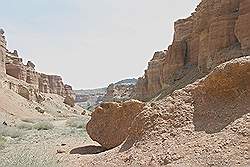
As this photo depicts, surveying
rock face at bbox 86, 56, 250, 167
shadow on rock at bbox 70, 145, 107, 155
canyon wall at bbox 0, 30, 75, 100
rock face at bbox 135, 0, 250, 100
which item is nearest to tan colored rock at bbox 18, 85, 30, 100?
canyon wall at bbox 0, 30, 75, 100

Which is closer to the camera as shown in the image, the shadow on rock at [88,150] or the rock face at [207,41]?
the shadow on rock at [88,150]

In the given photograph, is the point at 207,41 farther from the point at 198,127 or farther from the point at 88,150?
the point at 198,127

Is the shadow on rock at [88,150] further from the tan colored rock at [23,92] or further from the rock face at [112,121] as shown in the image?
the tan colored rock at [23,92]

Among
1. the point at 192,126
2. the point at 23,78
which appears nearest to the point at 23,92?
the point at 23,78

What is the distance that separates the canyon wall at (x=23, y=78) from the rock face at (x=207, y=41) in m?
26.4

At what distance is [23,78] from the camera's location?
61062 mm

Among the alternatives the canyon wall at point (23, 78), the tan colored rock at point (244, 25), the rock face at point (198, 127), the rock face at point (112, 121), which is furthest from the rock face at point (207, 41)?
the canyon wall at point (23, 78)

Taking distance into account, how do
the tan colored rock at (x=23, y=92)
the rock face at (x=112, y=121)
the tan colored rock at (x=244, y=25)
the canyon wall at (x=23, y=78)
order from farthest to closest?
1. the tan colored rock at (x=23, y=92)
2. the canyon wall at (x=23, y=78)
3. the tan colored rock at (x=244, y=25)
4. the rock face at (x=112, y=121)

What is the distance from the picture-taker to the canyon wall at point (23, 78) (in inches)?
2032

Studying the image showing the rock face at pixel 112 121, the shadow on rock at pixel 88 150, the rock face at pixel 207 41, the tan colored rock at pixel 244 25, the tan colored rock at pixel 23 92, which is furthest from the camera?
the tan colored rock at pixel 23 92

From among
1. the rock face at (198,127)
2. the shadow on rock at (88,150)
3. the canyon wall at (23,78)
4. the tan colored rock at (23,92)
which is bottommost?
the shadow on rock at (88,150)

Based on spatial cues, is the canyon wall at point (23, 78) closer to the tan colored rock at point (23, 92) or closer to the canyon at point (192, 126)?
the tan colored rock at point (23, 92)

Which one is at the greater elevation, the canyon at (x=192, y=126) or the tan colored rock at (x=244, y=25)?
the tan colored rock at (x=244, y=25)

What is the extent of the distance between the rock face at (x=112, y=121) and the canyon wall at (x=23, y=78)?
1483 inches
